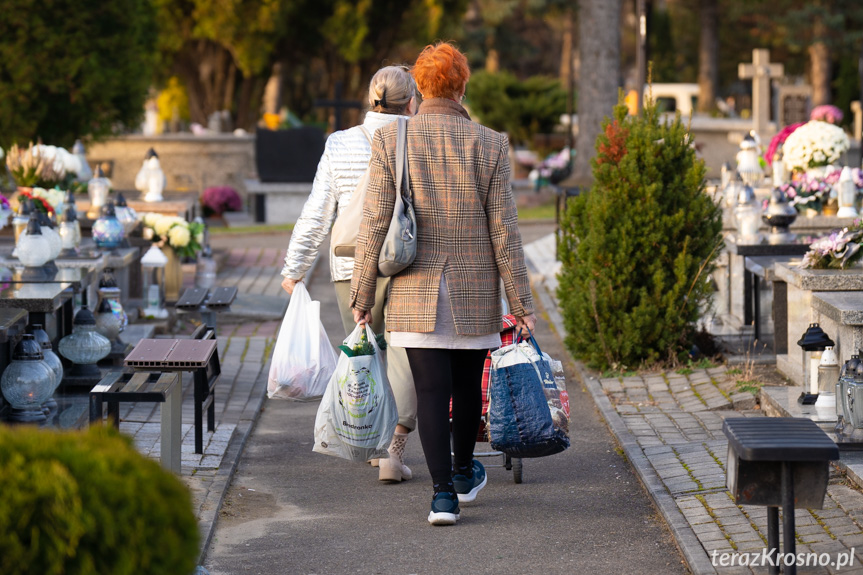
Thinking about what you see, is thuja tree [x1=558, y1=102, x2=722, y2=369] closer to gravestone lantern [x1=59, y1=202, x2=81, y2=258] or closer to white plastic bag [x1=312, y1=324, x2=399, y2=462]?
white plastic bag [x1=312, y1=324, x2=399, y2=462]

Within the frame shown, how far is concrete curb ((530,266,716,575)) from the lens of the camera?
4.33 metres

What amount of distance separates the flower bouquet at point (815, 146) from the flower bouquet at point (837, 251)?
4.71m

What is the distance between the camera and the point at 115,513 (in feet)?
7.99

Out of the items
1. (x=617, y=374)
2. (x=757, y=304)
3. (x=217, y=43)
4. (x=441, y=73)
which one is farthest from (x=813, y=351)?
(x=217, y=43)

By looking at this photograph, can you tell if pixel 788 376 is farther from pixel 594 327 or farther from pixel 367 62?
pixel 367 62

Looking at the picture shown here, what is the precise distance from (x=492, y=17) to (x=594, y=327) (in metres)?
38.2

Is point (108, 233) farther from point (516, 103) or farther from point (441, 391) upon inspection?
point (516, 103)

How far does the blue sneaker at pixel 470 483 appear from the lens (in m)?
5.07

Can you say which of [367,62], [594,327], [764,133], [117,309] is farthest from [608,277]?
[367,62]

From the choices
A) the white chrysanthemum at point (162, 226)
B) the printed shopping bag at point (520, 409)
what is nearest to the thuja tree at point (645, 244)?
the printed shopping bag at point (520, 409)

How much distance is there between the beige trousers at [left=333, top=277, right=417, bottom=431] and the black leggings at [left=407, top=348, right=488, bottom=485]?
1.06 feet

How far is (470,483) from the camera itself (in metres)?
5.11

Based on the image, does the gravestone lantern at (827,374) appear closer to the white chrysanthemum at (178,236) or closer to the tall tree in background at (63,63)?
the white chrysanthemum at (178,236)

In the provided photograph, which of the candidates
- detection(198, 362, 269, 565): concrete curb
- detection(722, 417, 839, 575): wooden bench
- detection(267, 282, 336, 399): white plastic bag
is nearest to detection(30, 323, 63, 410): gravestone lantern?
detection(198, 362, 269, 565): concrete curb
